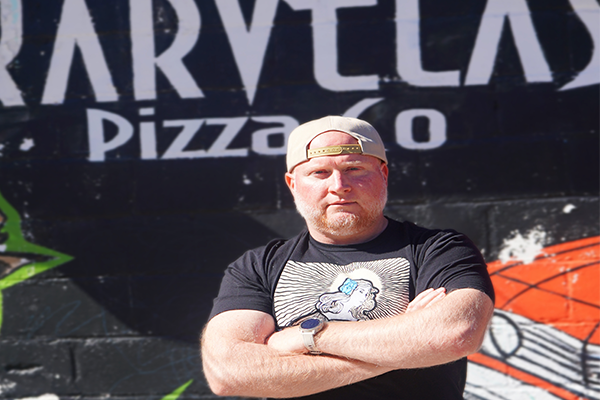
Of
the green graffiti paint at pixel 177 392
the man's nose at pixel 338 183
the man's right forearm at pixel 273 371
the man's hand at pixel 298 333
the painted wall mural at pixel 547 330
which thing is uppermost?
the man's nose at pixel 338 183

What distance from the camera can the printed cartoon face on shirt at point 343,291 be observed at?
145 cm

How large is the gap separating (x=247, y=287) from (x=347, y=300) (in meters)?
0.32

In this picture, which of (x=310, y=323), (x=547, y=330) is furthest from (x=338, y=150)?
(x=547, y=330)

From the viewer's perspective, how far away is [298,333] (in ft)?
4.53

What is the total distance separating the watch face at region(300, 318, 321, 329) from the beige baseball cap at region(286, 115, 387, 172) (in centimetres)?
51

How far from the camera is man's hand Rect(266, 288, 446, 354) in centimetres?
137

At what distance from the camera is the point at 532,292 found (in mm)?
2369

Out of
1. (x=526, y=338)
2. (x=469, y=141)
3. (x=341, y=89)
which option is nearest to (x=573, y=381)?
(x=526, y=338)

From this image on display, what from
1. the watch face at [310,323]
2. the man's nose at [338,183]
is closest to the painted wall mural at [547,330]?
the man's nose at [338,183]

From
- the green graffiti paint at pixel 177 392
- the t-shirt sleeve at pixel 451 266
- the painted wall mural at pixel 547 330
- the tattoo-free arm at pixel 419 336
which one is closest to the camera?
the tattoo-free arm at pixel 419 336

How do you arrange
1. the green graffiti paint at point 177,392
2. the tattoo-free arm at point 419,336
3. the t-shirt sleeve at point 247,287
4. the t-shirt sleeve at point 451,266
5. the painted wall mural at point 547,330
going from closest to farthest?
the tattoo-free arm at point 419,336, the t-shirt sleeve at point 451,266, the t-shirt sleeve at point 247,287, the painted wall mural at point 547,330, the green graffiti paint at point 177,392

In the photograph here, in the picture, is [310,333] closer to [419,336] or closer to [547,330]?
[419,336]

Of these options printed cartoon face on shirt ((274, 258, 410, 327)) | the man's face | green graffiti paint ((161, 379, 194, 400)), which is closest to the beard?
the man's face

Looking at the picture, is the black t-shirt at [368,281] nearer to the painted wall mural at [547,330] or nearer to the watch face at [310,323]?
the watch face at [310,323]
